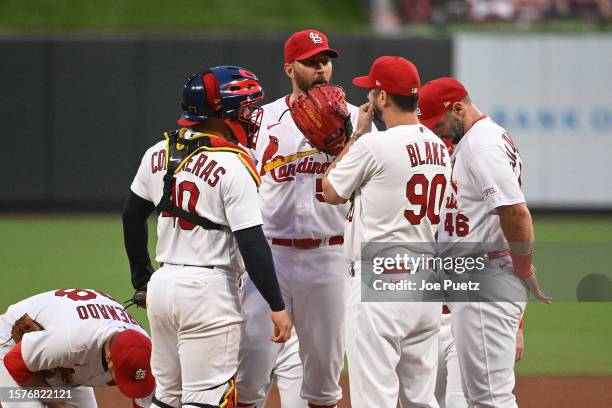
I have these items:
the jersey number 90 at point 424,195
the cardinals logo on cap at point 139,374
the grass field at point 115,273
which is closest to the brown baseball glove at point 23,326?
the cardinals logo on cap at point 139,374

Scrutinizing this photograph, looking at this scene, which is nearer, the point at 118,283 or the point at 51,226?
the point at 118,283

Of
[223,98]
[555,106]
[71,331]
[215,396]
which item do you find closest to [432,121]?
[223,98]

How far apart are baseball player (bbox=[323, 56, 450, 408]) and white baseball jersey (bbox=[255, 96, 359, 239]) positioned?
2.67 feet

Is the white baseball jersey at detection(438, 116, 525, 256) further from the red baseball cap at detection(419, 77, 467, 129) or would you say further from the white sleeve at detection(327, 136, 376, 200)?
the white sleeve at detection(327, 136, 376, 200)

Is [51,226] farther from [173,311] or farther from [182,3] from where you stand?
[173,311]

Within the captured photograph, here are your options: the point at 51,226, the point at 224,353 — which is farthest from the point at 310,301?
the point at 51,226

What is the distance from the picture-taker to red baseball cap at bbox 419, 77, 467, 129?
15.8 ft

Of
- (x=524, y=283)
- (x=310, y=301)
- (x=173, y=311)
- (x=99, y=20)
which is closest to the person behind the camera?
(x=173, y=311)

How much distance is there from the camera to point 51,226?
47.0 feet

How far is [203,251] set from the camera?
4.26 metres

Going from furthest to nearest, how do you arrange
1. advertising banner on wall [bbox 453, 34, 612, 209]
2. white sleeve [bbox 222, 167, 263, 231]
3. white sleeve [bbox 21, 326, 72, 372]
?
advertising banner on wall [bbox 453, 34, 612, 209] < white sleeve [bbox 21, 326, 72, 372] < white sleeve [bbox 222, 167, 263, 231]

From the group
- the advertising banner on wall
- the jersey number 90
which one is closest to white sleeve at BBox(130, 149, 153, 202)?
the jersey number 90

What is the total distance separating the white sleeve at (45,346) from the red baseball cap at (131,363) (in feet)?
0.83

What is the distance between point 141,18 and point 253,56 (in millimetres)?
4142
